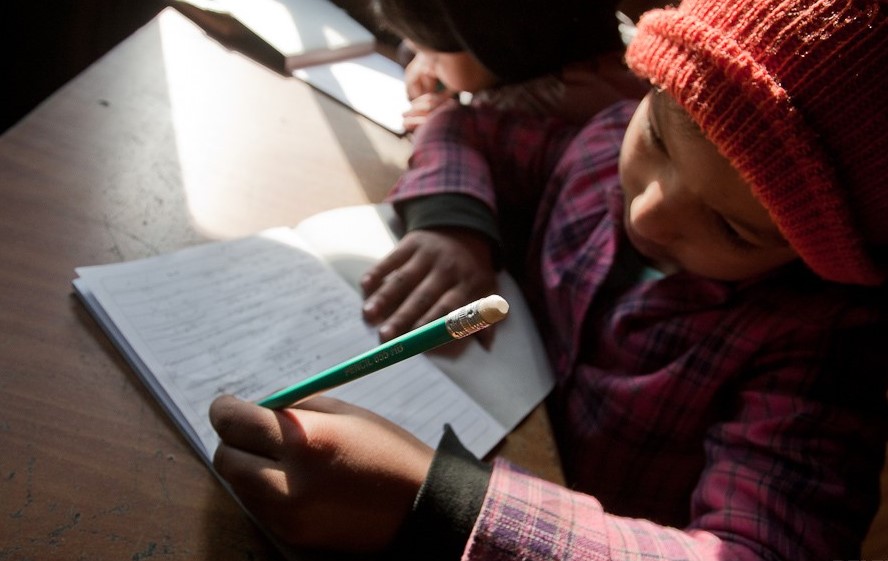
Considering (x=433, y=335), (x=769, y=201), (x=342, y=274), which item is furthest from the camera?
(x=342, y=274)

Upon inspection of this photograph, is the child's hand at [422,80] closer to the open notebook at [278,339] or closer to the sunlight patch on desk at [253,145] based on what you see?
the sunlight patch on desk at [253,145]

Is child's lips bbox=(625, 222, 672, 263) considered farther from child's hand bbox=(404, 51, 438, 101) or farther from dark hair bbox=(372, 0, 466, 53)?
child's hand bbox=(404, 51, 438, 101)

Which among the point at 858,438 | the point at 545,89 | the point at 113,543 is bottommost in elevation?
the point at 113,543

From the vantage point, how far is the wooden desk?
1.38 ft

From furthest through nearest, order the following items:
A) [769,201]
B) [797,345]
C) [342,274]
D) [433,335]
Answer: [342,274]
[797,345]
[769,201]
[433,335]

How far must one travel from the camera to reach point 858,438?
0.54 m

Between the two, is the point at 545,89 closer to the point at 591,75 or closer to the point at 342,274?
the point at 591,75

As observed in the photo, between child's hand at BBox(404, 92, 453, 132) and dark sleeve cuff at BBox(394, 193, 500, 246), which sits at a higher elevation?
child's hand at BBox(404, 92, 453, 132)

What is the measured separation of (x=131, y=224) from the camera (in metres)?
0.62

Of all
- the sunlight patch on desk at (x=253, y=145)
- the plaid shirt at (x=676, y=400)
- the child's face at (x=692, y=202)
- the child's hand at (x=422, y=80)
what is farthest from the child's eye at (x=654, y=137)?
the child's hand at (x=422, y=80)

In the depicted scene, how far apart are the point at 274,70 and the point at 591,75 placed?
0.47m

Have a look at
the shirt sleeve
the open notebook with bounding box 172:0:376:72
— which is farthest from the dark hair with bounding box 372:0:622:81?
the shirt sleeve

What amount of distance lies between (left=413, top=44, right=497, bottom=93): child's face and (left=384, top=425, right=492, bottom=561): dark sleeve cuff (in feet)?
1.95

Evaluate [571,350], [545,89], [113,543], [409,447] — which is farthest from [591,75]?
[113,543]
